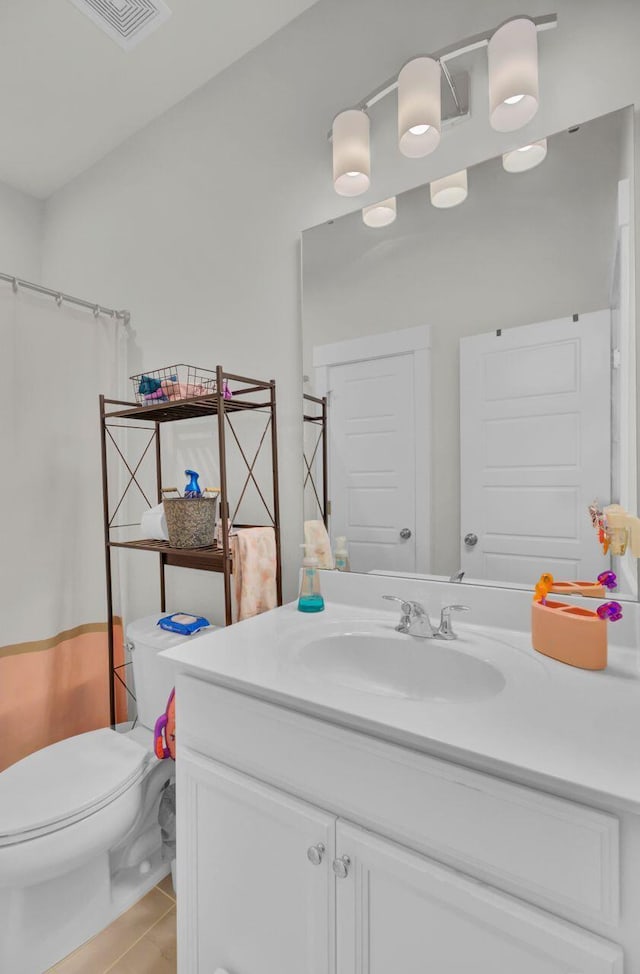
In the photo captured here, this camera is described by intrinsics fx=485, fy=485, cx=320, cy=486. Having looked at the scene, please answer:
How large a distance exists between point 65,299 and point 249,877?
1.94 meters

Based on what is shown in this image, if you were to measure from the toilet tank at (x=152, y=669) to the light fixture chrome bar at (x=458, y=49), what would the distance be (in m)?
1.64

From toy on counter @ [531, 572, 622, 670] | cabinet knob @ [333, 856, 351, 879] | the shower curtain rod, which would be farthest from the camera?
the shower curtain rod

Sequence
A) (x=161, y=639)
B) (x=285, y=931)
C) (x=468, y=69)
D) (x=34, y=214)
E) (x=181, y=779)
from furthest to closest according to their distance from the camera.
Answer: (x=34, y=214) → (x=161, y=639) → (x=468, y=69) → (x=181, y=779) → (x=285, y=931)

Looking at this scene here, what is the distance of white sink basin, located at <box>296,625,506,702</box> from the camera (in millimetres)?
1022

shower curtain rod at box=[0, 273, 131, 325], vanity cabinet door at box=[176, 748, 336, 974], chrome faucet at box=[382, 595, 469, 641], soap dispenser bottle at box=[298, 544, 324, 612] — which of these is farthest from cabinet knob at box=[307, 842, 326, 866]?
shower curtain rod at box=[0, 273, 131, 325]

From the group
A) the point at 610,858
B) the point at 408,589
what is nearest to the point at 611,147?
the point at 408,589

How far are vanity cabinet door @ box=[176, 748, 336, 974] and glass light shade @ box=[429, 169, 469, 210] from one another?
1.39 meters

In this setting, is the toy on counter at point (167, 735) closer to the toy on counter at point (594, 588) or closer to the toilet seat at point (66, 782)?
the toilet seat at point (66, 782)

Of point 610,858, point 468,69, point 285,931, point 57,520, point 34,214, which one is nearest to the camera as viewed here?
point 610,858

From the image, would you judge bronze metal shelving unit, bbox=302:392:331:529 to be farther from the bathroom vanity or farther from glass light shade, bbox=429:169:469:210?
glass light shade, bbox=429:169:469:210

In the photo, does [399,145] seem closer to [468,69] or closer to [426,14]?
[468,69]

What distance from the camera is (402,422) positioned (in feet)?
4.34

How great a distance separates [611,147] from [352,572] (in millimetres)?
1184

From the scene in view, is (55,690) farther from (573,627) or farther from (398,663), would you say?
(573,627)
